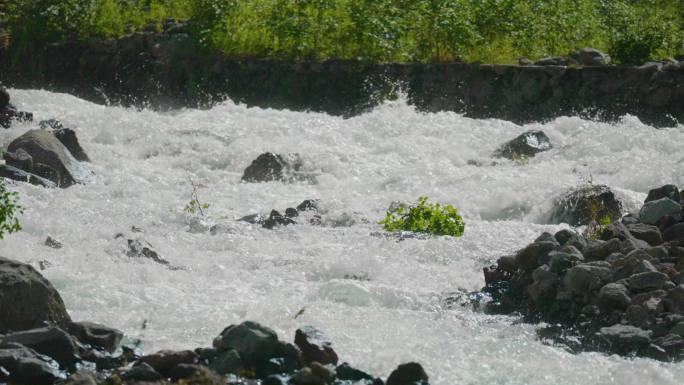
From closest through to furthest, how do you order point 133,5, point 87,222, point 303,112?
point 87,222 < point 303,112 < point 133,5

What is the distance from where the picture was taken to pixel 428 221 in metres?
11.3

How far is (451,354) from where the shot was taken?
24.6 ft

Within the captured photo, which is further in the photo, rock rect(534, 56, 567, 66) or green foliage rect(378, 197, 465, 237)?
rock rect(534, 56, 567, 66)

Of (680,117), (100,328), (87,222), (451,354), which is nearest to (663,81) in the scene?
(680,117)

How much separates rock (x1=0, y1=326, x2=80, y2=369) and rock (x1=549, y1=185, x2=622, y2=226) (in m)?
6.18

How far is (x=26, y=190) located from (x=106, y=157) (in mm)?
2911

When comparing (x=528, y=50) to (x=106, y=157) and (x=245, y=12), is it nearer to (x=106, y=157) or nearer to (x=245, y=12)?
(x=245, y=12)

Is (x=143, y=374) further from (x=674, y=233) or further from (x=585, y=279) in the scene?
(x=674, y=233)

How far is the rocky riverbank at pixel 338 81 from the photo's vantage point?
17.0 metres

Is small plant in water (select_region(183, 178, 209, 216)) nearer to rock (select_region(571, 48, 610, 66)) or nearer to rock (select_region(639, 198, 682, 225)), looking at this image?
rock (select_region(639, 198, 682, 225))

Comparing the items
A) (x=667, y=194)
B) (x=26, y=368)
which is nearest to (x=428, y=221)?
(x=667, y=194)

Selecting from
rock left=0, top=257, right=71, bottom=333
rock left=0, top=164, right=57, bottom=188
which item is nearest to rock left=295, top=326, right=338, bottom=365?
rock left=0, top=257, right=71, bottom=333

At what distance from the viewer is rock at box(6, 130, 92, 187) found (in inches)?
510

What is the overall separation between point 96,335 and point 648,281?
156 inches
